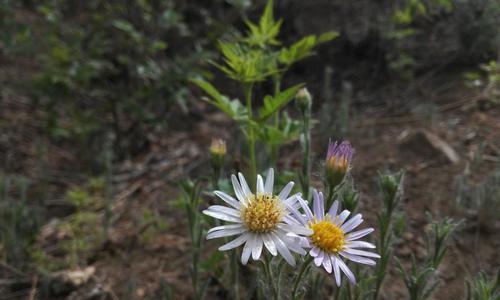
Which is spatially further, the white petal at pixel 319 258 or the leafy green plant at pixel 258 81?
the leafy green plant at pixel 258 81

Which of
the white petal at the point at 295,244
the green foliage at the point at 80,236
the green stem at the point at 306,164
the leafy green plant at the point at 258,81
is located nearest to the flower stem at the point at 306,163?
the green stem at the point at 306,164

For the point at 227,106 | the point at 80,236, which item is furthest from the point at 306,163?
the point at 80,236

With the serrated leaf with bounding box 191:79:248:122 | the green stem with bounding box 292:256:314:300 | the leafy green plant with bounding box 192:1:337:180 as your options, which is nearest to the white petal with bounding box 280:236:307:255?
the green stem with bounding box 292:256:314:300

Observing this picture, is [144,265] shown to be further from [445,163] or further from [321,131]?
[445,163]

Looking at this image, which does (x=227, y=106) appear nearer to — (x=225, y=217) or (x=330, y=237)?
(x=225, y=217)

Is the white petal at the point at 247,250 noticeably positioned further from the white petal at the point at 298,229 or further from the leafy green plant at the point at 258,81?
the leafy green plant at the point at 258,81

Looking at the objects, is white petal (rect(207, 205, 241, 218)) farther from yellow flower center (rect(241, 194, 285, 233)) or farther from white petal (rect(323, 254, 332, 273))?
white petal (rect(323, 254, 332, 273))

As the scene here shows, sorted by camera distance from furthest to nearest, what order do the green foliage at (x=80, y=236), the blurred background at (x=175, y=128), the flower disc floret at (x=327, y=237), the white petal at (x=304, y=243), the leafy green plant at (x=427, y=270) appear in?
the green foliage at (x=80, y=236) < the blurred background at (x=175, y=128) < the leafy green plant at (x=427, y=270) < the flower disc floret at (x=327, y=237) < the white petal at (x=304, y=243)
